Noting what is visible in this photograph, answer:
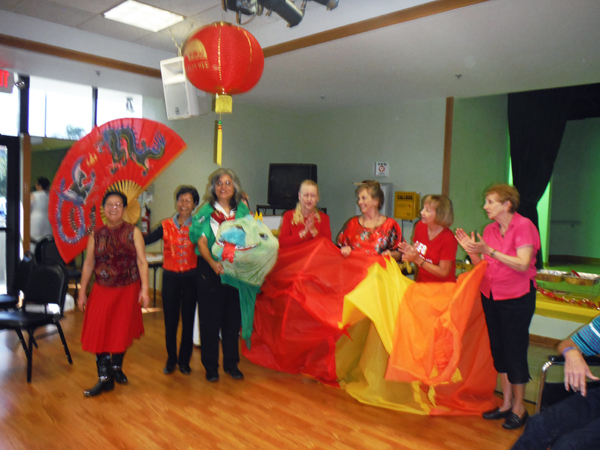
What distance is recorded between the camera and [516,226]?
2549 mm

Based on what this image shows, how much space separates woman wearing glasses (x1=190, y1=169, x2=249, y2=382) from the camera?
3.12m

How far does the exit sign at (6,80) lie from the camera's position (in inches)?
184

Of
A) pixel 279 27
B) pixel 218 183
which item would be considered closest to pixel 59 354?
pixel 218 183

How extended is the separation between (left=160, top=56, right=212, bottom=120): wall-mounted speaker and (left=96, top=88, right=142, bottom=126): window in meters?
2.09

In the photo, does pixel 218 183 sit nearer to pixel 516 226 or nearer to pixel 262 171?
pixel 516 226

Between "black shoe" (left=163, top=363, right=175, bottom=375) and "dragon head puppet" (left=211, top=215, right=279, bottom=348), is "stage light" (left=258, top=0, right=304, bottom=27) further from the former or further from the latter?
"black shoe" (left=163, top=363, right=175, bottom=375)

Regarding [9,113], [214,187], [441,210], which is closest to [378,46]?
[441,210]

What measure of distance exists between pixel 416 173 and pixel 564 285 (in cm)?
263

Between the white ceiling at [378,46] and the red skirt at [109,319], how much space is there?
2340 mm

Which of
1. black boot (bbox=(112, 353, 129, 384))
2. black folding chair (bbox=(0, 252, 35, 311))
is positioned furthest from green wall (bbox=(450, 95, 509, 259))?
black folding chair (bbox=(0, 252, 35, 311))

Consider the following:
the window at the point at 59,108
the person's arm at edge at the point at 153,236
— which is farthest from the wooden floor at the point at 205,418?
the window at the point at 59,108

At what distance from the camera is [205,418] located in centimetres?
268

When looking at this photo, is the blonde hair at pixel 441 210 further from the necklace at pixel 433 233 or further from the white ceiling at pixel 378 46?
the white ceiling at pixel 378 46

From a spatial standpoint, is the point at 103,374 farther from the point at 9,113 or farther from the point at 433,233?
the point at 9,113
